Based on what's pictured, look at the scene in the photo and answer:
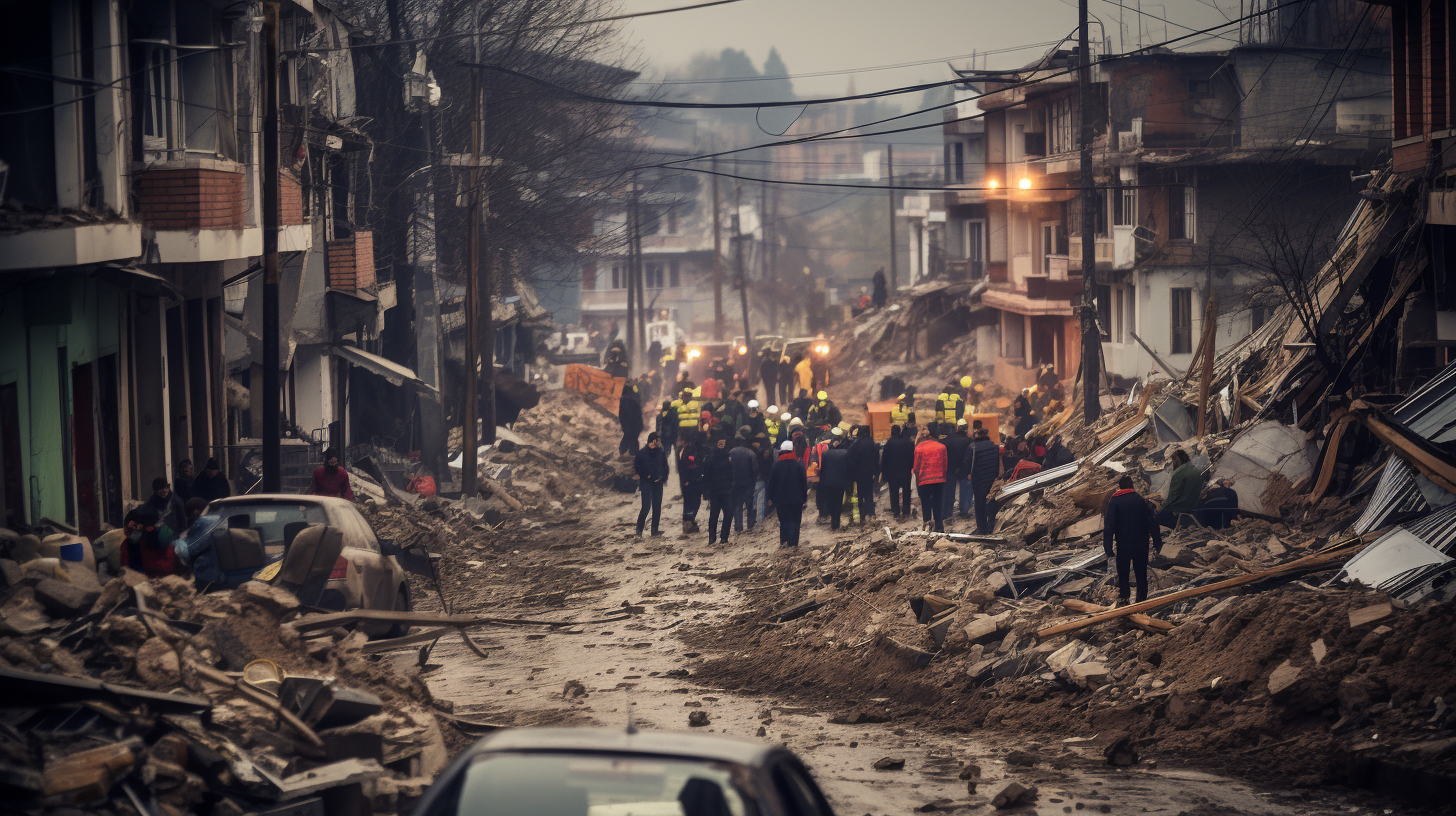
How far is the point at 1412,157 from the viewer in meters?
17.8

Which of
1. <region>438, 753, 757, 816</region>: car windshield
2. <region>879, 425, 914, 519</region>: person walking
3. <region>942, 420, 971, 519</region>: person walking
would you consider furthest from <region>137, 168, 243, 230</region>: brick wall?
<region>438, 753, 757, 816</region>: car windshield

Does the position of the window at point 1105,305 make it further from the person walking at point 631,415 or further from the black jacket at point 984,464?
the black jacket at point 984,464

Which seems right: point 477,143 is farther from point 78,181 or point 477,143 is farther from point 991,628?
point 991,628

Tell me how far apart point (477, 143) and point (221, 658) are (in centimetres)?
1732

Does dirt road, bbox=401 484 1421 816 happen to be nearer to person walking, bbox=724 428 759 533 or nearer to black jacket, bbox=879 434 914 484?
person walking, bbox=724 428 759 533

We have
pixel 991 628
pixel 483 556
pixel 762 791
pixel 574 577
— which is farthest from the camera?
pixel 483 556

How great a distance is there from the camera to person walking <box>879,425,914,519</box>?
20891 mm

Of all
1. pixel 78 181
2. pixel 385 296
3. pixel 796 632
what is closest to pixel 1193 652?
pixel 796 632

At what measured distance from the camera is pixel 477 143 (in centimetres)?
2442

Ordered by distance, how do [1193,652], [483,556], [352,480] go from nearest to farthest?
[1193,652]
[483,556]
[352,480]

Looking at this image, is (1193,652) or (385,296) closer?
(1193,652)

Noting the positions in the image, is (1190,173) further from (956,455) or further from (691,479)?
(691,479)

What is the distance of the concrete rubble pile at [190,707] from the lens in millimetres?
6344

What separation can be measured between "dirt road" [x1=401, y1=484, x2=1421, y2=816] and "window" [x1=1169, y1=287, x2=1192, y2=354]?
58.5ft
